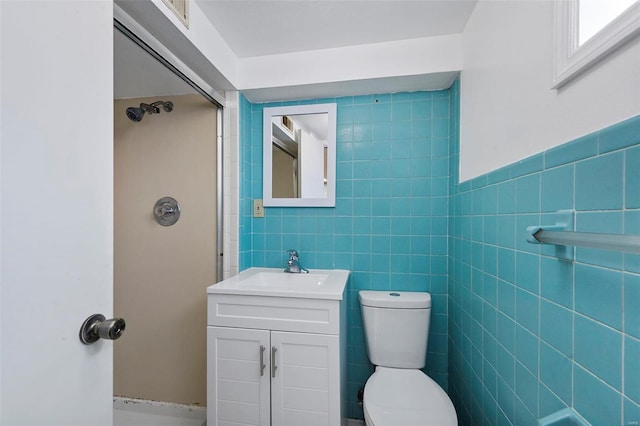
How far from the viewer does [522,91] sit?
83cm

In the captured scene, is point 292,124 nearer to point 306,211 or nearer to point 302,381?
point 306,211

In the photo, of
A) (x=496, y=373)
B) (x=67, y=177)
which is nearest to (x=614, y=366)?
(x=496, y=373)

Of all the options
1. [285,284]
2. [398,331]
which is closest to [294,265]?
[285,284]

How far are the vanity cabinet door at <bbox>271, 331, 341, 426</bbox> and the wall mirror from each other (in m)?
0.82

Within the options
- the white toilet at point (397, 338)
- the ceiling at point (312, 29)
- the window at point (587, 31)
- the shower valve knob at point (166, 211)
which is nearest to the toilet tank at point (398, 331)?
the white toilet at point (397, 338)

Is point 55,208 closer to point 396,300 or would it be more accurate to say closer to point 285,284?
point 285,284

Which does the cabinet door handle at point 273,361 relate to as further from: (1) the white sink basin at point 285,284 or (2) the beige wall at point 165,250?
(2) the beige wall at point 165,250

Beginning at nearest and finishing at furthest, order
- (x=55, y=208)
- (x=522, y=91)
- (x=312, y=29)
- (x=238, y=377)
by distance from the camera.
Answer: (x=55, y=208) → (x=522, y=91) → (x=238, y=377) → (x=312, y=29)

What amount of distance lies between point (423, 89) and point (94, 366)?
188cm

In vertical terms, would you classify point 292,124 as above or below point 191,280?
above

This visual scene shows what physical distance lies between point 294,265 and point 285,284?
127mm

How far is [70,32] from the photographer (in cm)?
55

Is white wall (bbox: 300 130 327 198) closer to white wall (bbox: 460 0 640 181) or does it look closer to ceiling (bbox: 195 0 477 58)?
ceiling (bbox: 195 0 477 58)

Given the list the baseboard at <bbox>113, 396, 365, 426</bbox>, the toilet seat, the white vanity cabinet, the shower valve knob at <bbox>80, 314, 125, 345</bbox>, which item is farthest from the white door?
the baseboard at <bbox>113, 396, 365, 426</bbox>
